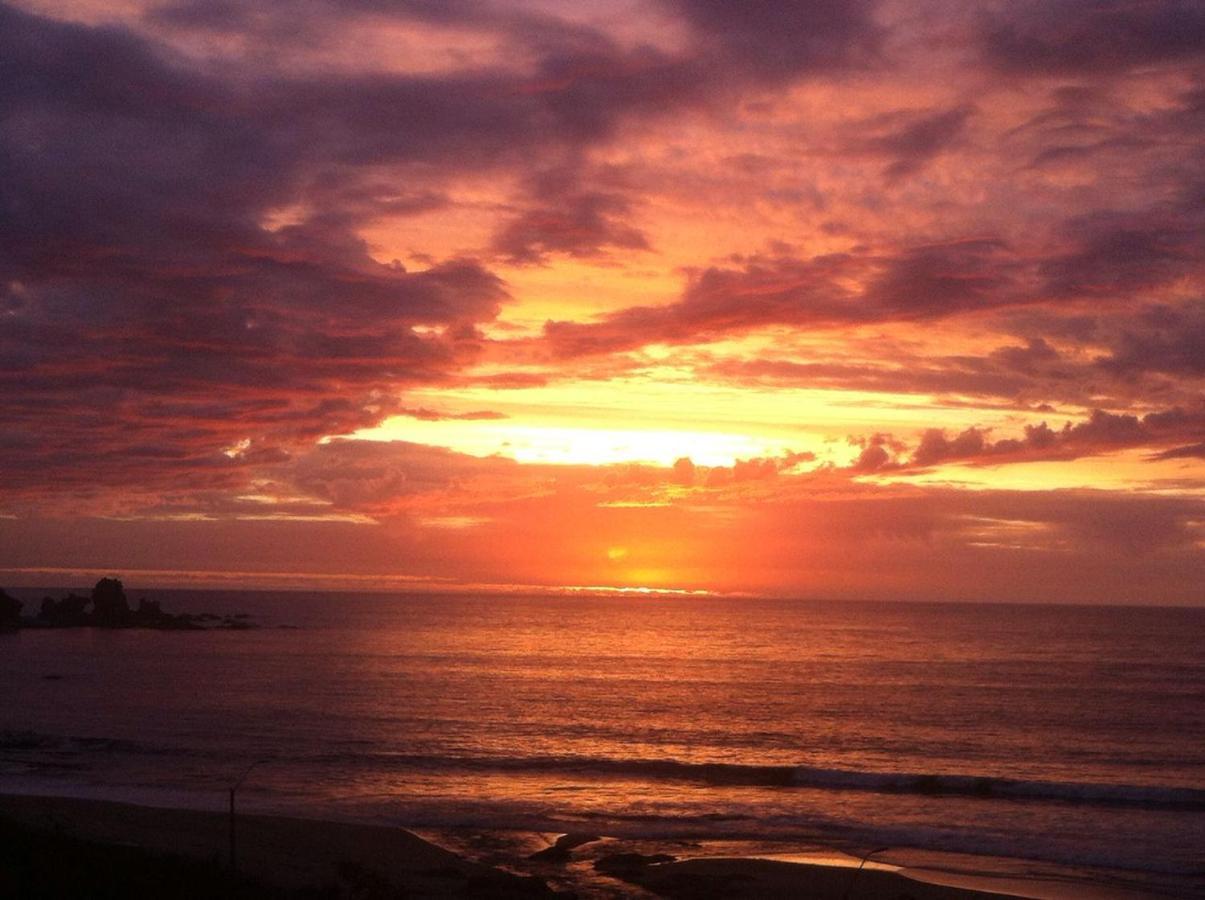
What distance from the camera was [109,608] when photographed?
464 feet

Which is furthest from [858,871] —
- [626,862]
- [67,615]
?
[67,615]

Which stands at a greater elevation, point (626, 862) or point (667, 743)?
point (626, 862)

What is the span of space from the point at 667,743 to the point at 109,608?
119 m

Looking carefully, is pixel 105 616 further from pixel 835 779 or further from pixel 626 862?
pixel 626 862

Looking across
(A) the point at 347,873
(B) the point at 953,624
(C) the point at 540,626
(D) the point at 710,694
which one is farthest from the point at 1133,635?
(A) the point at 347,873

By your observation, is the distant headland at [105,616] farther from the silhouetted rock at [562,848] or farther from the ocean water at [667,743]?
the silhouetted rock at [562,848]

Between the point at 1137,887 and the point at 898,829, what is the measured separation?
22.9 ft

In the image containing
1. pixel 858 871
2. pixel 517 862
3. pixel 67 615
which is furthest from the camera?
pixel 67 615

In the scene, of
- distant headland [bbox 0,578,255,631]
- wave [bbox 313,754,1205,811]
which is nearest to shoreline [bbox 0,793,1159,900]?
wave [bbox 313,754,1205,811]

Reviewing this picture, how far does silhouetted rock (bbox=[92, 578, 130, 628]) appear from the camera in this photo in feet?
461

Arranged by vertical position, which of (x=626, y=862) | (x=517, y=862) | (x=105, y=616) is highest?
(x=626, y=862)

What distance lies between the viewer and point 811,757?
137ft

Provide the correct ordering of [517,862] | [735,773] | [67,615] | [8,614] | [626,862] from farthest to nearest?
[67,615]
[8,614]
[735,773]
[517,862]
[626,862]

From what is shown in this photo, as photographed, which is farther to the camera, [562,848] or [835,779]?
[835,779]
